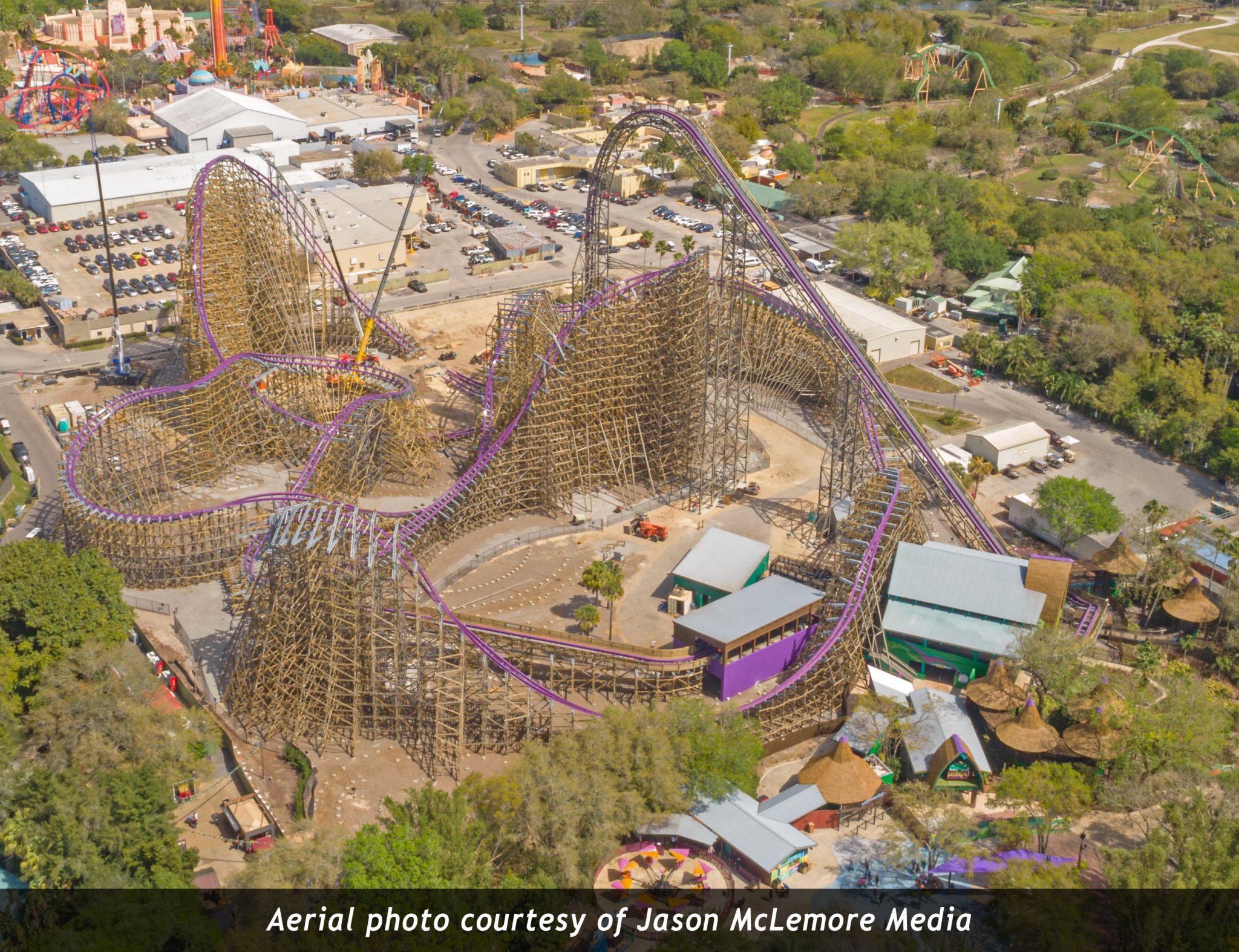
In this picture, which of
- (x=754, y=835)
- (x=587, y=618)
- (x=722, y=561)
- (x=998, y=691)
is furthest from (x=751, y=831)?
(x=722, y=561)

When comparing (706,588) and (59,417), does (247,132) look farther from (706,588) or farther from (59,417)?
(706,588)

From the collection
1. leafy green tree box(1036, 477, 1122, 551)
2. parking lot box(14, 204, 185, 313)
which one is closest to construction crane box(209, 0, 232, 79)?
parking lot box(14, 204, 185, 313)

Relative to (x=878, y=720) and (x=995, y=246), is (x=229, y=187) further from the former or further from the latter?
(x=995, y=246)

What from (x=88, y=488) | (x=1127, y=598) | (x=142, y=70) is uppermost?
(x=142, y=70)

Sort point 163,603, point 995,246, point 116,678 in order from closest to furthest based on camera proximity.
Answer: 1. point 116,678
2. point 163,603
3. point 995,246

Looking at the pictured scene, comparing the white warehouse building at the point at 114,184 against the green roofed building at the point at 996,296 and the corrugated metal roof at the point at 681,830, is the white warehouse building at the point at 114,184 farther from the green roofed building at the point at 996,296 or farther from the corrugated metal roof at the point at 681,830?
the corrugated metal roof at the point at 681,830

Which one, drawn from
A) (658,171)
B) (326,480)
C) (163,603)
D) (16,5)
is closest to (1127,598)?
(326,480)

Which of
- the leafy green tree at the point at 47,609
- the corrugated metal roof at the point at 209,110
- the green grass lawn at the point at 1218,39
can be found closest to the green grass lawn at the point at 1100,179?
the green grass lawn at the point at 1218,39
